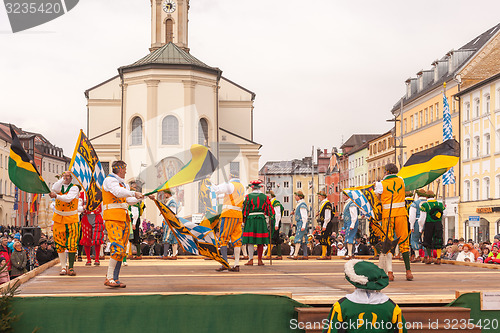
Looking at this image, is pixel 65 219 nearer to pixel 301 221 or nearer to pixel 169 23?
pixel 301 221

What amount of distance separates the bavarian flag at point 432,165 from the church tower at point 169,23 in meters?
69.0

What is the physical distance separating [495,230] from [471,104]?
10.6m

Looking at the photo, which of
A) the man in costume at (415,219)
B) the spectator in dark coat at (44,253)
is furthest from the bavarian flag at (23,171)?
the man in costume at (415,219)

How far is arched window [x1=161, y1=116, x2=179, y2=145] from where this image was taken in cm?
6769

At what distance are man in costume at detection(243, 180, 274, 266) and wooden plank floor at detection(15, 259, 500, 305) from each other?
948mm

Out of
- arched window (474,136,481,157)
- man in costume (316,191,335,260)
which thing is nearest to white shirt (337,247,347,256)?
man in costume (316,191,335,260)

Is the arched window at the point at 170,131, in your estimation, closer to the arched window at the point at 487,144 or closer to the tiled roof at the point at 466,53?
the tiled roof at the point at 466,53

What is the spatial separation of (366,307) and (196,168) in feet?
19.3

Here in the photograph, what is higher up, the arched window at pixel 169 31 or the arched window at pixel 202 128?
the arched window at pixel 169 31

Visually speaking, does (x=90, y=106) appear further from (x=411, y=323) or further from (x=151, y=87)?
(x=411, y=323)

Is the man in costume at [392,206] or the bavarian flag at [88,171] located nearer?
the man in costume at [392,206]

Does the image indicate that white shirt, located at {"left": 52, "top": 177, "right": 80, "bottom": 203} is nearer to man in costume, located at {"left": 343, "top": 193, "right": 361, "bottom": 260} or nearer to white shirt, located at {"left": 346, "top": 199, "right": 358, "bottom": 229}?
man in costume, located at {"left": 343, "top": 193, "right": 361, "bottom": 260}

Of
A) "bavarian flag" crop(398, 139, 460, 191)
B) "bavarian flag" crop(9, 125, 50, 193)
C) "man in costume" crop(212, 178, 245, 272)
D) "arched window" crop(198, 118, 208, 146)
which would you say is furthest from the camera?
"arched window" crop(198, 118, 208, 146)

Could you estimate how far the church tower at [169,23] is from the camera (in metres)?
81.4
